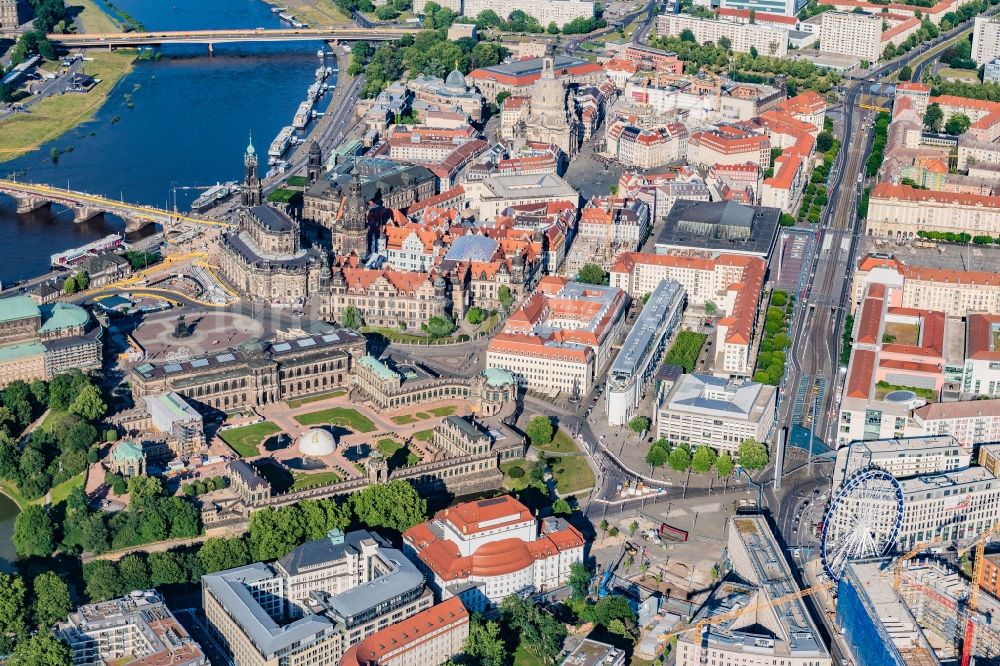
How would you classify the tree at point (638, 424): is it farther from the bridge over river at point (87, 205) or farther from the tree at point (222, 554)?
the bridge over river at point (87, 205)

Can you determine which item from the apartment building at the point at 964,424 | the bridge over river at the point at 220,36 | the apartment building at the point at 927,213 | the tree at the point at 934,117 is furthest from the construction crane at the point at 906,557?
the bridge over river at the point at 220,36

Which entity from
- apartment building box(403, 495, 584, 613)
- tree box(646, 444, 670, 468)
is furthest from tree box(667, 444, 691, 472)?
apartment building box(403, 495, 584, 613)

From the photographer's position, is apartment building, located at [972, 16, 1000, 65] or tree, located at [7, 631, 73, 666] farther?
apartment building, located at [972, 16, 1000, 65]

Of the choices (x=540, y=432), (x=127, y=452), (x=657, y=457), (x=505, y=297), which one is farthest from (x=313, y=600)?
(x=505, y=297)

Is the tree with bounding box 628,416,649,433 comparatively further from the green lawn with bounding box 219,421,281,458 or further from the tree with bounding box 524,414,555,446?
the green lawn with bounding box 219,421,281,458

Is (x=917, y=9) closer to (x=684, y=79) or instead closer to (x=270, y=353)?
(x=684, y=79)

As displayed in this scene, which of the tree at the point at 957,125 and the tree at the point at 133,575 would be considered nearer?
the tree at the point at 133,575
